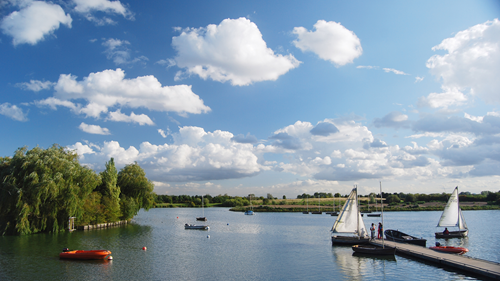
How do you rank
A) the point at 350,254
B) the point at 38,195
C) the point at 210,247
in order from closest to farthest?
1. the point at 350,254
2. the point at 210,247
3. the point at 38,195

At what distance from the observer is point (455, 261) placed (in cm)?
3225

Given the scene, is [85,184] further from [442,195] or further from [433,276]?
[442,195]

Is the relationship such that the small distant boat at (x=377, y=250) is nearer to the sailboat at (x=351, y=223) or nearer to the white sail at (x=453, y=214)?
the sailboat at (x=351, y=223)

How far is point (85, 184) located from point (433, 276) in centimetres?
5682

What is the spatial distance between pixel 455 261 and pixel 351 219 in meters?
16.0

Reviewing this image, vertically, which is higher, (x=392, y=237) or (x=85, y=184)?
(x=85, y=184)

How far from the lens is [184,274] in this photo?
99.5 ft

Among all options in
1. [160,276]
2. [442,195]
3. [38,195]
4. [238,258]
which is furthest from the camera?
[442,195]

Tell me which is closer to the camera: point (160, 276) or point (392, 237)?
point (160, 276)

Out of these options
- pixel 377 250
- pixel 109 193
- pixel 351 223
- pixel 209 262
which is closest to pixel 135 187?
pixel 109 193

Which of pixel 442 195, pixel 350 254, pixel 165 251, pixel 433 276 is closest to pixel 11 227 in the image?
pixel 165 251

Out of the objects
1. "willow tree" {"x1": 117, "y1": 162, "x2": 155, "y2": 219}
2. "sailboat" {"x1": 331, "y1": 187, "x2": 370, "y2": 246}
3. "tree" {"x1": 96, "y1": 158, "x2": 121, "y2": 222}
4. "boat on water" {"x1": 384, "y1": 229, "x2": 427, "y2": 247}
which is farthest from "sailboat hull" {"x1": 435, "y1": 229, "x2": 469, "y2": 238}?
"willow tree" {"x1": 117, "y1": 162, "x2": 155, "y2": 219}

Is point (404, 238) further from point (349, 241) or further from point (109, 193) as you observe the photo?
point (109, 193)

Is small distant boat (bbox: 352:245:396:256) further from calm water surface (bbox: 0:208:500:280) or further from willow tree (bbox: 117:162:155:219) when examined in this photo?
willow tree (bbox: 117:162:155:219)
